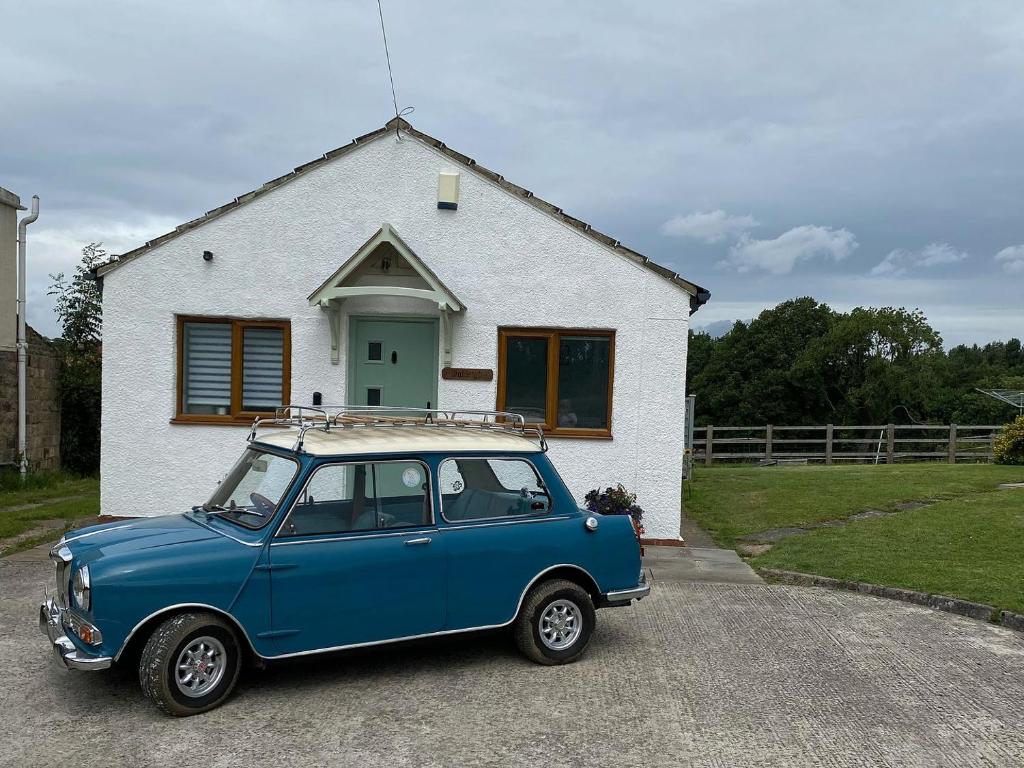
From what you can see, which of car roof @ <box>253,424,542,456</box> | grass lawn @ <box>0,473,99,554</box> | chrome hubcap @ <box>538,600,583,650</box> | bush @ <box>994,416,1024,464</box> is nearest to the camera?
car roof @ <box>253,424,542,456</box>

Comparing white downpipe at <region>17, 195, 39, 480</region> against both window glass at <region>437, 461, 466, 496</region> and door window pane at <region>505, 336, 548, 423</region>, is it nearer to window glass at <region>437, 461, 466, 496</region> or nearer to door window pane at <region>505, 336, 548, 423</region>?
door window pane at <region>505, 336, 548, 423</region>

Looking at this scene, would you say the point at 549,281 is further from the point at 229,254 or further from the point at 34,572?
the point at 34,572

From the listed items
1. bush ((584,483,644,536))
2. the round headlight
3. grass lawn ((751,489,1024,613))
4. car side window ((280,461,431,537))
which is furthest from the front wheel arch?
grass lawn ((751,489,1024,613))

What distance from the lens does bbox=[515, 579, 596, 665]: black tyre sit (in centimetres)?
570

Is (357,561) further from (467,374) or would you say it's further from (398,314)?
(398,314)

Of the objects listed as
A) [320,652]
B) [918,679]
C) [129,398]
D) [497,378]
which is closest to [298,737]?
[320,652]

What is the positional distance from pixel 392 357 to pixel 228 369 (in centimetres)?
197

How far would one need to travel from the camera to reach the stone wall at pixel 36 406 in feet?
46.2

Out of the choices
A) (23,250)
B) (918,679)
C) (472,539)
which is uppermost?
(23,250)

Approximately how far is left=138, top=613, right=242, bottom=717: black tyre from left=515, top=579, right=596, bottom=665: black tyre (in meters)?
1.84

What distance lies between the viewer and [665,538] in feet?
32.8

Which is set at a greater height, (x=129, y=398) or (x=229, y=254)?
(x=229, y=254)

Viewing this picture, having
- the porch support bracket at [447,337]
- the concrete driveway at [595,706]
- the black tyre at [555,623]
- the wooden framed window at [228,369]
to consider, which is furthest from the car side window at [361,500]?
the wooden framed window at [228,369]

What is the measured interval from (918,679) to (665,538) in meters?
4.41
